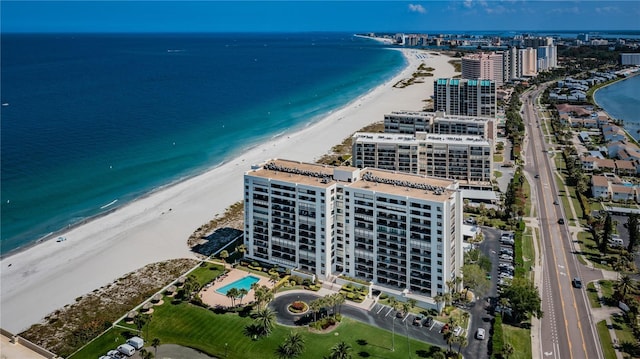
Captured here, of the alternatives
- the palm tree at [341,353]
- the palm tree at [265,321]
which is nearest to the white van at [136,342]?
the palm tree at [265,321]

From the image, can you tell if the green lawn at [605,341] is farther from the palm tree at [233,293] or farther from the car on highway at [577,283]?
the palm tree at [233,293]

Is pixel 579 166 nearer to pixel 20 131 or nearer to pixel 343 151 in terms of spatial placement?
pixel 343 151

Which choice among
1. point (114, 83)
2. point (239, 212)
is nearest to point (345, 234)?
point (239, 212)

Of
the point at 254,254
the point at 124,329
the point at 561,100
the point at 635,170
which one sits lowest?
the point at 124,329

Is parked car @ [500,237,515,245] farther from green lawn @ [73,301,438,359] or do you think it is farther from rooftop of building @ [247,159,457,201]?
green lawn @ [73,301,438,359]

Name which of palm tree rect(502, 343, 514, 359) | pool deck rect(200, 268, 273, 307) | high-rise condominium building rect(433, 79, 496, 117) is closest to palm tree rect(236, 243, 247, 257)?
pool deck rect(200, 268, 273, 307)
